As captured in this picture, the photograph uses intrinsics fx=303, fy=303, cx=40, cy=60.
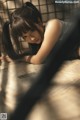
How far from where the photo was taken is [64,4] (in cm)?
294

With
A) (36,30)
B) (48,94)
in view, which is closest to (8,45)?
(36,30)

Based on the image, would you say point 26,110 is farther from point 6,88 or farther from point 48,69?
point 6,88

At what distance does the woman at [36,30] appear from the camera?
86.4 inches

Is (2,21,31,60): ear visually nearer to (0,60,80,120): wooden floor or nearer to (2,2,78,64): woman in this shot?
(0,60,80,120): wooden floor

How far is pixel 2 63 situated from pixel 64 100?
101cm

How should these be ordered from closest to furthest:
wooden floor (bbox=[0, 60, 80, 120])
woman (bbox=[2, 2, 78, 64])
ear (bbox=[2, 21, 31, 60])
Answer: wooden floor (bbox=[0, 60, 80, 120]) → woman (bbox=[2, 2, 78, 64]) → ear (bbox=[2, 21, 31, 60])

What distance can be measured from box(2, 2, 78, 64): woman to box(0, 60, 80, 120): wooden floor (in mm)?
188

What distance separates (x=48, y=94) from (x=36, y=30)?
747 mm

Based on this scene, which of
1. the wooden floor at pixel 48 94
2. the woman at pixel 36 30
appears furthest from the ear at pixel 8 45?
the woman at pixel 36 30

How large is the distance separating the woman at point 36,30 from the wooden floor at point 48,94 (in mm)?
188

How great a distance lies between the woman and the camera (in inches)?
86.4

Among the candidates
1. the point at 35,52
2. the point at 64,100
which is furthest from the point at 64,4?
the point at 64,100

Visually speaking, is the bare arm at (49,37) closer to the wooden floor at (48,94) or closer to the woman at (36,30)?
the woman at (36,30)

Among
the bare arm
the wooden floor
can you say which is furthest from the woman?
the wooden floor
